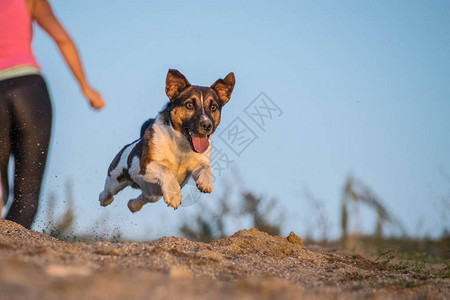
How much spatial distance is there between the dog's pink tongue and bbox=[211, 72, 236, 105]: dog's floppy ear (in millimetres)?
840

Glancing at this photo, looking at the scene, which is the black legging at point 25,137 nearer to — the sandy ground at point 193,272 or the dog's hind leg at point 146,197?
the sandy ground at point 193,272

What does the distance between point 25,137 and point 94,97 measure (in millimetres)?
786

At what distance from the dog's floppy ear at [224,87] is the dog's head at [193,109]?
3.7 inches

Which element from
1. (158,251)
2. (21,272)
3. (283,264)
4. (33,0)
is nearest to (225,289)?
(21,272)

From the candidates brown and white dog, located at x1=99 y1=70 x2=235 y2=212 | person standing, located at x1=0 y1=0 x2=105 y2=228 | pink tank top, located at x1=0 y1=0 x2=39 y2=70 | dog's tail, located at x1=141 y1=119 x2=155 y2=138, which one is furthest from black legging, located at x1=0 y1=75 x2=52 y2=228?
dog's tail, located at x1=141 y1=119 x2=155 y2=138

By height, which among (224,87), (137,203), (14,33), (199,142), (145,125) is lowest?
(137,203)

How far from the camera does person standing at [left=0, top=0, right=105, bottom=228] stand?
5023 millimetres

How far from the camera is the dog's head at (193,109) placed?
7.21 m

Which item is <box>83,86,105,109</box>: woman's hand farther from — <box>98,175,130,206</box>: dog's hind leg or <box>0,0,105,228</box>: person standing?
<box>98,175,130,206</box>: dog's hind leg

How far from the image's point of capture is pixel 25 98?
16.9 ft

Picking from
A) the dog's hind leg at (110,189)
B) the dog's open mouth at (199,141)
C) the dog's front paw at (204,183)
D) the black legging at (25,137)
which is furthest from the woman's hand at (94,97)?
the dog's hind leg at (110,189)

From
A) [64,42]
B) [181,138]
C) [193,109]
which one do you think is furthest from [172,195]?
[64,42]

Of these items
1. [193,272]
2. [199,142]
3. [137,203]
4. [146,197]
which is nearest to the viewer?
[193,272]

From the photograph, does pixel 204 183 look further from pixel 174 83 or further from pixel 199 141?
pixel 174 83
